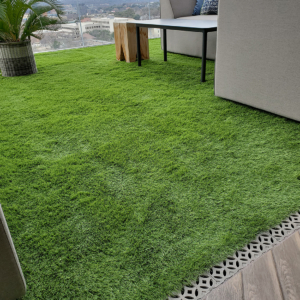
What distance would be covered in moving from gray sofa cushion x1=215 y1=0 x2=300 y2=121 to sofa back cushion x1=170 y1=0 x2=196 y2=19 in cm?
174

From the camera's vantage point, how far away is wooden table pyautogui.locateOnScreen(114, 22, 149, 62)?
3.16 metres

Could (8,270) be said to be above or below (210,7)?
below

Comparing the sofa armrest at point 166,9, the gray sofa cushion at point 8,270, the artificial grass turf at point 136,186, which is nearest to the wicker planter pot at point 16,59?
the artificial grass turf at point 136,186

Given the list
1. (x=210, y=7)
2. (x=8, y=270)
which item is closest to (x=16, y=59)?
(x=210, y=7)

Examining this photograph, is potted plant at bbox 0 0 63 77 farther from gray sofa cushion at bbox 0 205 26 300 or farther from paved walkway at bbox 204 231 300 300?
paved walkway at bbox 204 231 300 300

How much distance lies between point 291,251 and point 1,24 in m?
2.98

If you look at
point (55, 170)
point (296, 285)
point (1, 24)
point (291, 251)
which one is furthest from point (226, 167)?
point (1, 24)

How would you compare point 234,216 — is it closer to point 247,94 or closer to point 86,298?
point 86,298

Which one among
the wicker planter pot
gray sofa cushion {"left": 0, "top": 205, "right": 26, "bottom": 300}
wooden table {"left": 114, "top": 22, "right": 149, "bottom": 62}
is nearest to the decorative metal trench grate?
gray sofa cushion {"left": 0, "top": 205, "right": 26, "bottom": 300}

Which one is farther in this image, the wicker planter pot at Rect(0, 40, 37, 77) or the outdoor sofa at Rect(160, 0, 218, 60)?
the outdoor sofa at Rect(160, 0, 218, 60)

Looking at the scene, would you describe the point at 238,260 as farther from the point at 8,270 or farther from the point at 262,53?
the point at 262,53

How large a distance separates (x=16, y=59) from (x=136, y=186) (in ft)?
7.85

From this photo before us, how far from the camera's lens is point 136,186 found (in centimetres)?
119

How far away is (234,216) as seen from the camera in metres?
1.01
